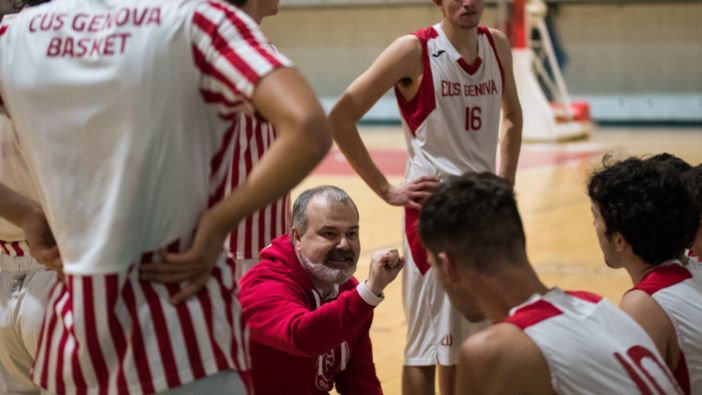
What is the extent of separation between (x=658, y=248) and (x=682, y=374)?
1.17 feet

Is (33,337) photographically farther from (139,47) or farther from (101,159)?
(139,47)

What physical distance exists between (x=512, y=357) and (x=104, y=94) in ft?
3.20

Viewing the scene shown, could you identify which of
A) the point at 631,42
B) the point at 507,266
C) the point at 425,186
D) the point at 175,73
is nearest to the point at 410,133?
the point at 425,186

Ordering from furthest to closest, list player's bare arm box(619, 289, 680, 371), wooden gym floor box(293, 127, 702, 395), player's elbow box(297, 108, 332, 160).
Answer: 1. wooden gym floor box(293, 127, 702, 395)
2. player's bare arm box(619, 289, 680, 371)
3. player's elbow box(297, 108, 332, 160)

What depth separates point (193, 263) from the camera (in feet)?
4.80

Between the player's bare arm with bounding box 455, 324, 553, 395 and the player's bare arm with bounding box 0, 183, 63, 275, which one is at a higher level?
the player's bare arm with bounding box 0, 183, 63, 275

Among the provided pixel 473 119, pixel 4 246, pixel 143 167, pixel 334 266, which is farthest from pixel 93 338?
pixel 473 119

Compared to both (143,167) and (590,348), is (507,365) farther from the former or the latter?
(143,167)

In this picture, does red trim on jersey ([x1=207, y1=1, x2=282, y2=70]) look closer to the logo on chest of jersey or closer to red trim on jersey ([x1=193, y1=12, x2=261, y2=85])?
red trim on jersey ([x1=193, y1=12, x2=261, y2=85])

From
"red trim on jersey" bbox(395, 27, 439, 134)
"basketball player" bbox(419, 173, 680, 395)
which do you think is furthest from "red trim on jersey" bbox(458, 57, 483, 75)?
"basketball player" bbox(419, 173, 680, 395)

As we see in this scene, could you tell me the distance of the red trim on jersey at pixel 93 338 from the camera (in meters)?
1.48

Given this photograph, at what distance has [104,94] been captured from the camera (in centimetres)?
144

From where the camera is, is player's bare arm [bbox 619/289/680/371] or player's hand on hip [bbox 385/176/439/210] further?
player's hand on hip [bbox 385/176/439/210]

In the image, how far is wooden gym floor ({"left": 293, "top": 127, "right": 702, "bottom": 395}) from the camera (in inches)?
200
